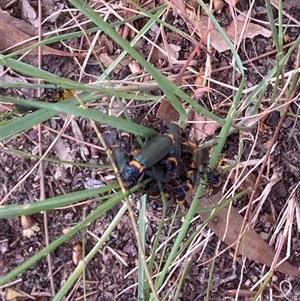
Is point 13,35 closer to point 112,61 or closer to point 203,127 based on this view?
point 112,61

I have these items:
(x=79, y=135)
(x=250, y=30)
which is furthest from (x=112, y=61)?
(x=250, y=30)

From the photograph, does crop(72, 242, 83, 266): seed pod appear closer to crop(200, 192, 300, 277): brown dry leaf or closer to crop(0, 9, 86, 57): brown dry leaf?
crop(200, 192, 300, 277): brown dry leaf

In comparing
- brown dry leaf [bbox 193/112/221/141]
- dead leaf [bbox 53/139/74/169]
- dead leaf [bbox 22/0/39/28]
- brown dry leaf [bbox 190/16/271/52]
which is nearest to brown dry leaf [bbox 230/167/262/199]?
brown dry leaf [bbox 193/112/221/141]

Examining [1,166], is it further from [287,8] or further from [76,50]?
[287,8]

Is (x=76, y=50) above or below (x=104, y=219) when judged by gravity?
above

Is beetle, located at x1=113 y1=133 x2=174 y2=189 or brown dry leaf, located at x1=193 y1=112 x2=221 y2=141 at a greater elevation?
beetle, located at x1=113 y1=133 x2=174 y2=189

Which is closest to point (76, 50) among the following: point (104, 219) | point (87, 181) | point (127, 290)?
point (87, 181)
